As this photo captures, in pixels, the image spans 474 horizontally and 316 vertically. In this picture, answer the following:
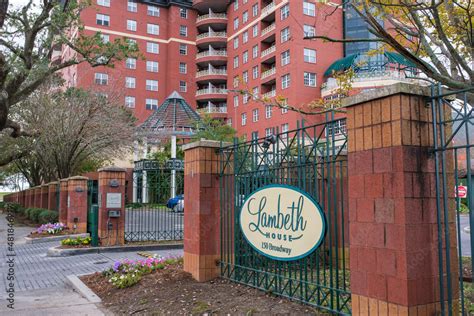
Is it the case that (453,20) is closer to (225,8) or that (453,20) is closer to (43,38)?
(43,38)

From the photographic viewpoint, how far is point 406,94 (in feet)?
13.5

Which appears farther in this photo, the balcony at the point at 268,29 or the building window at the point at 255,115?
the building window at the point at 255,115

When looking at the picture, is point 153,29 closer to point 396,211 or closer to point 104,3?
point 104,3

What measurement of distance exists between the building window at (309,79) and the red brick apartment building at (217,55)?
10 cm

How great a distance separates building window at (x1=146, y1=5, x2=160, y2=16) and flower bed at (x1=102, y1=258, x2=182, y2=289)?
178ft

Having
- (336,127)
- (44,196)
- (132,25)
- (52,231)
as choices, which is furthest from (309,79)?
(336,127)

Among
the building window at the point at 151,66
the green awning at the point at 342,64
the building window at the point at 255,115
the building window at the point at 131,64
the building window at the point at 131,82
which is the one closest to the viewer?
the green awning at the point at 342,64

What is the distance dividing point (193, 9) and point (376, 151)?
198 feet

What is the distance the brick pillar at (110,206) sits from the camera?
1405 centimetres

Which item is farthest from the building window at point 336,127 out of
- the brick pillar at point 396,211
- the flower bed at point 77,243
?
the flower bed at point 77,243

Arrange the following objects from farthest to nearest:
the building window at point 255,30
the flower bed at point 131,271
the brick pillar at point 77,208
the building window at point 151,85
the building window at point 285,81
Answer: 1. the building window at point 151,85
2. the building window at point 255,30
3. the building window at point 285,81
4. the brick pillar at point 77,208
5. the flower bed at point 131,271

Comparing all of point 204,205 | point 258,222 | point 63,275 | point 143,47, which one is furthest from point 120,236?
point 143,47

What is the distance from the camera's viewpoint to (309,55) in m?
43.8

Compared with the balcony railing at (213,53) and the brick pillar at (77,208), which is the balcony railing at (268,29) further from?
the brick pillar at (77,208)
